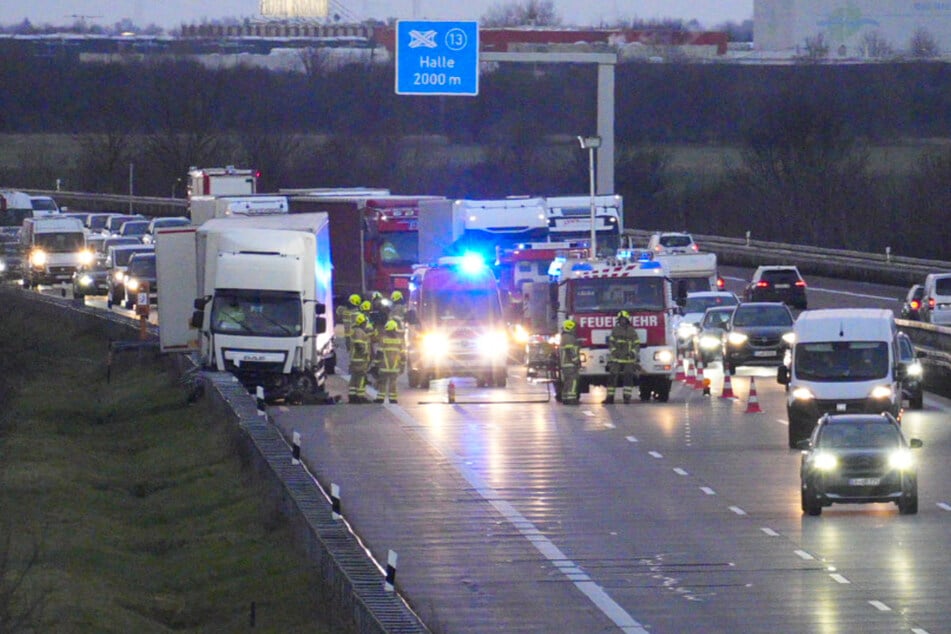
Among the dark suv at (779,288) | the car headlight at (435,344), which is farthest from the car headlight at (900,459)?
the dark suv at (779,288)

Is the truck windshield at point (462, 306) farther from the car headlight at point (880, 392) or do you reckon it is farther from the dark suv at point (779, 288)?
the dark suv at point (779, 288)

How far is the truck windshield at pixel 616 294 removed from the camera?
3741 centimetres

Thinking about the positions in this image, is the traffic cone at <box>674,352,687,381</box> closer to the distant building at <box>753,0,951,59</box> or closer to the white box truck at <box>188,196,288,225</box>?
the white box truck at <box>188,196,288,225</box>

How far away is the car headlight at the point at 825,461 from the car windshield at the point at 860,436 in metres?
0.12

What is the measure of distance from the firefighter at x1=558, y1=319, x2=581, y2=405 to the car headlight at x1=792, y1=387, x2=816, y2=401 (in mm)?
6573

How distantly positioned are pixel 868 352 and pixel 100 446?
14579 millimetres

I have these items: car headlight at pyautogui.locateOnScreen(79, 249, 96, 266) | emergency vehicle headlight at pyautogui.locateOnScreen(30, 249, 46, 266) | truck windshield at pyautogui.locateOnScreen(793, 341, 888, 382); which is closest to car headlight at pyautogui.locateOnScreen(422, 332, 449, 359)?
truck windshield at pyautogui.locateOnScreen(793, 341, 888, 382)

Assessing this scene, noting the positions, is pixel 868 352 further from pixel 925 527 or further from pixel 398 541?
pixel 398 541

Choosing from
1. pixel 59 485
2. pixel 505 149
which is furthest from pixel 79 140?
pixel 59 485

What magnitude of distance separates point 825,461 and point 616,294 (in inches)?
573

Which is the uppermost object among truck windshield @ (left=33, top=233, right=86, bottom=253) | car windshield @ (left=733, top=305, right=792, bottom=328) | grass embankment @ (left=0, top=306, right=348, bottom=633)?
truck windshield @ (left=33, top=233, right=86, bottom=253)

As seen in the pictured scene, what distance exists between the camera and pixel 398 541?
21875 mm

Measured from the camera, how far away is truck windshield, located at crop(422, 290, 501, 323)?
41.3 metres

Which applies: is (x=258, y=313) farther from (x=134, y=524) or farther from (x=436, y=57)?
(x=436, y=57)
